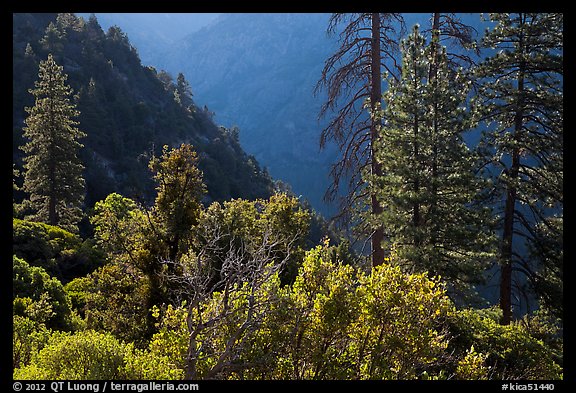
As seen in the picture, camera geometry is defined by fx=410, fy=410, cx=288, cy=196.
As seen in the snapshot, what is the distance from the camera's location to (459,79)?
1216 cm

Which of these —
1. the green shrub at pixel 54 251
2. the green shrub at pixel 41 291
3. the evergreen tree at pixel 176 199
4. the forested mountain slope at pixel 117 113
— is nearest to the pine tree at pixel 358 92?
the evergreen tree at pixel 176 199

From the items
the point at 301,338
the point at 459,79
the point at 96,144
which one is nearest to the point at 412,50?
the point at 459,79

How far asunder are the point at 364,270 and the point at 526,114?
22.9 ft

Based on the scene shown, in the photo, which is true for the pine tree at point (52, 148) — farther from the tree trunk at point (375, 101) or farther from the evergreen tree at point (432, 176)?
the evergreen tree at point (432, 176)

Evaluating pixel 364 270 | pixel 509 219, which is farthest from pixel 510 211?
pixel 364 270

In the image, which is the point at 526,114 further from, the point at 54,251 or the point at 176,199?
the point at 54,251

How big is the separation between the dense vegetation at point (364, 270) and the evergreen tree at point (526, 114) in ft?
0.20

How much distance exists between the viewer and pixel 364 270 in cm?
1340

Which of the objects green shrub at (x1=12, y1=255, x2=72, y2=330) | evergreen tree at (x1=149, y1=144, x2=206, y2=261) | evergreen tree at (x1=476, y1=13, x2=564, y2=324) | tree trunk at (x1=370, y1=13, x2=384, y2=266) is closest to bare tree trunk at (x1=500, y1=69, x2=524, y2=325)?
evergreen tree at (x1=476, y1=13, x2=564, y2=324)

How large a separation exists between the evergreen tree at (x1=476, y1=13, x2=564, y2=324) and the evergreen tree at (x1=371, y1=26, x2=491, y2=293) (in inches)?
41.4

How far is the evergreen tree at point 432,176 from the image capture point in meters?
11.6

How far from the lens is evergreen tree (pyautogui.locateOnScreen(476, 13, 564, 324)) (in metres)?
11.9
